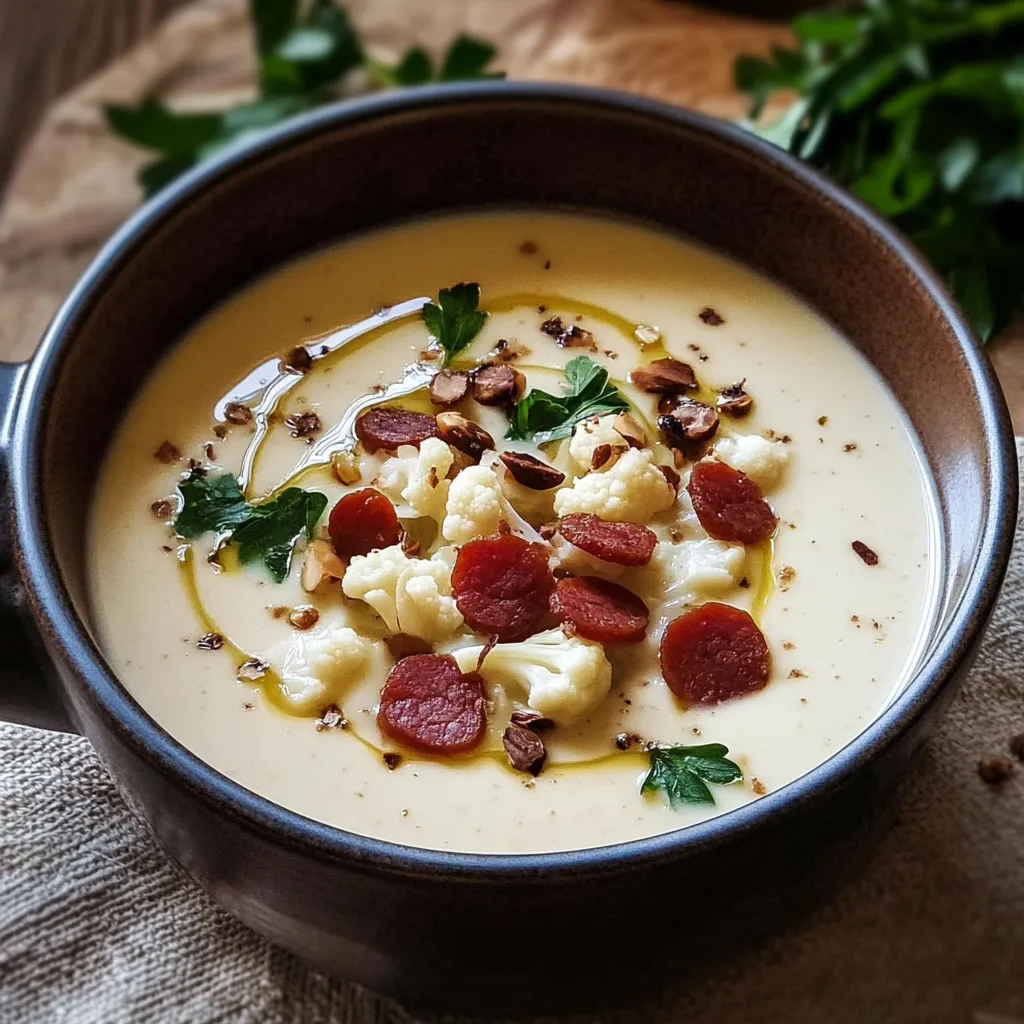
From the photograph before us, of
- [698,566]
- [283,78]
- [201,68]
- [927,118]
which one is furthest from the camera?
[201,68]

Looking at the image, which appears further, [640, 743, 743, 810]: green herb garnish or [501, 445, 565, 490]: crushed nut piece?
[501, 445, 565, 490]: crushed nut piece

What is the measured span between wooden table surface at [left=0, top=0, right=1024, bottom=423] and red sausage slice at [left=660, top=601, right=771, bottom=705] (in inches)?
42.0

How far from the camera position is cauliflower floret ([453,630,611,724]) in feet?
3.62

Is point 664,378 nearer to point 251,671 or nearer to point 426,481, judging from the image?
point 426,481

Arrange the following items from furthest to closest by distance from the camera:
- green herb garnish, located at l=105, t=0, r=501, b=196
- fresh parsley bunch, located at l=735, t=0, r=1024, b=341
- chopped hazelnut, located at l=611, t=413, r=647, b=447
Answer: green herb garnish, located at l=105, t=0, r=501, b=196 < fresh parsley bunch, located at l=735, t=0, r=1024, b=341 < chopped hazelnut, located at l=611, t=413, r=647, b=447

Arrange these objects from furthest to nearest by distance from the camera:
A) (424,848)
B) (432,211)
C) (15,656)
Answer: (432,211)
(15,656)
(424,848)

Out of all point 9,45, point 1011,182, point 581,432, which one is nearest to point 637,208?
point 581,432

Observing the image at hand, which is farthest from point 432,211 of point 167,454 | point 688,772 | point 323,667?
point 688,772

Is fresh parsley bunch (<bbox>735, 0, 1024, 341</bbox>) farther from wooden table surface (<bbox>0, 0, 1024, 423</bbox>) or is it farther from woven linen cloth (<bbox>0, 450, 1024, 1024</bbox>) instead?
woven linen cloth (<bbox>0, 450, 1024, 1024</bbox>)

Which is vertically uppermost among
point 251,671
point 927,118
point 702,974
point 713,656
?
point 927,118

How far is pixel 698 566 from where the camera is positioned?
1.22m

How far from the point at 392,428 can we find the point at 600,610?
12.3 inches

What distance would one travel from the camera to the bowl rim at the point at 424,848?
0.94m

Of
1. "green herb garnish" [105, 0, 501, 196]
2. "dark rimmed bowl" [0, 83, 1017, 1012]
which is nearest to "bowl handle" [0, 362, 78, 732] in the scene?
"dark rimmed bowl" [0, 83, 1017, 1012]
